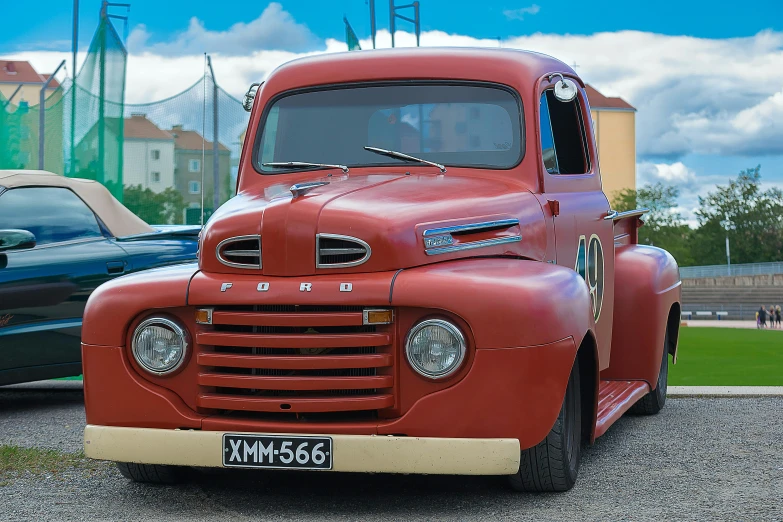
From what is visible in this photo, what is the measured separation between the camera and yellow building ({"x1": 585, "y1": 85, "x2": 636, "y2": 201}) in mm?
108750

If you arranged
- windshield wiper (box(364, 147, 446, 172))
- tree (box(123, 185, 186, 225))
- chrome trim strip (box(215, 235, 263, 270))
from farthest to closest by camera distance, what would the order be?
tree (box(123, 185, 186, 225)) → windshield wiper (box(364, 147, 446, 172)) → chrome trim strip (box(215, 235, 263, 270))

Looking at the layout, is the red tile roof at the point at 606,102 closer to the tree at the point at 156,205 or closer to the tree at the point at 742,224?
the tree at the point at 742,224

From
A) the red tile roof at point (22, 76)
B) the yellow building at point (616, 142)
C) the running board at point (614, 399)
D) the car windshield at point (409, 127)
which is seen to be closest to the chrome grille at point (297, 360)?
the car windshield at point (409, 127)

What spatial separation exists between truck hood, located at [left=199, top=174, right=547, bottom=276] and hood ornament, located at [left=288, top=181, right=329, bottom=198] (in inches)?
0.9

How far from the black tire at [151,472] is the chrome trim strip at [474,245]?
5.59ft

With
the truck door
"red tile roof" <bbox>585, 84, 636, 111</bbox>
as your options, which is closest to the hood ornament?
the truck door

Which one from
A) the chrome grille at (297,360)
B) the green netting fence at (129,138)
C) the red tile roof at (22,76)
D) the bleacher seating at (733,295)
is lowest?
the bleacher seating at (733,295)

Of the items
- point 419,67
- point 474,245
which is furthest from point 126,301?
point 419,67

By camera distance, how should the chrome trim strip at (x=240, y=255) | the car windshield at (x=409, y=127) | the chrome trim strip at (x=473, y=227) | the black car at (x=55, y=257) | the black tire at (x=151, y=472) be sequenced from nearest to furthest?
the chrome trim strip at (x=240, y=255) < the chrome trim strip at (x=473, y=227) < the black tire at (x=151, y=472) < the car windshield at (x=409, y=127) < the black car at (x=55, y=257)

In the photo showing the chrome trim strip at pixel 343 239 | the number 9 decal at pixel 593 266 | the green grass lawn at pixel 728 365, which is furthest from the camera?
the green grass lawn at pixel 728 365

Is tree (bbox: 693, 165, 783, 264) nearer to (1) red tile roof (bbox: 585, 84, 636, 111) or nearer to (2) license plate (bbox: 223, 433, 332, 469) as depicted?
(1) red tile roof (bbox: 585, 84, 636, 111)

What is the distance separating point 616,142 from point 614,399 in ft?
363

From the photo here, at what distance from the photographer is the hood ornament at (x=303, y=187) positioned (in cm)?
515

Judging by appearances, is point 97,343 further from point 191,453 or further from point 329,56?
point 329,56
